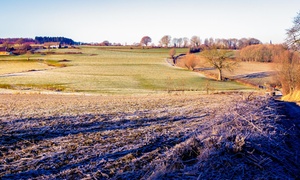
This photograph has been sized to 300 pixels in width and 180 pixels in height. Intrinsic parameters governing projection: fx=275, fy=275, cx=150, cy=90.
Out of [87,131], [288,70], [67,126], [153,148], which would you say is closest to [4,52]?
[288,70]

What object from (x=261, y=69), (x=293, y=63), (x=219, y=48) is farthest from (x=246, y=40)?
(x=293, y=63)

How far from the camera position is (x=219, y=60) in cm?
6494

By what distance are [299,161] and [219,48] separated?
67138 mm

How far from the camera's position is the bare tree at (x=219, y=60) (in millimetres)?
64750

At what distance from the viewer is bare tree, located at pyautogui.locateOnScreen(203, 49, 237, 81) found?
64.8 meters

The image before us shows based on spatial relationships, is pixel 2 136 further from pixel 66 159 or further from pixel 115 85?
pixel 115 85

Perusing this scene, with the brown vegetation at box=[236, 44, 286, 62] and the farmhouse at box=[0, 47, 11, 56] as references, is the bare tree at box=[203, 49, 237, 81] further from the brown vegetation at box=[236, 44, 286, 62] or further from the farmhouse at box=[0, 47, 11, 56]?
the farmhouse at box=[0, 47, 11, 56]

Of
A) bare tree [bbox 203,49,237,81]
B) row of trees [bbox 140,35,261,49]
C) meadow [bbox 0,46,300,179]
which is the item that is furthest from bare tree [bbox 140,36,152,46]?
meadow [bbox 0,46,300,179]

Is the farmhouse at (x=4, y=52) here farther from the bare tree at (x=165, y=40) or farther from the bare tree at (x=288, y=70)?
the bare tree at (x=288, y=70)

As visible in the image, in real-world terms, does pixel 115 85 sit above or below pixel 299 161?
below

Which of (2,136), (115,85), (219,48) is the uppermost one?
(219,48)

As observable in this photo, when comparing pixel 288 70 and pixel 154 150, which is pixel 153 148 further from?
pixel 288 70

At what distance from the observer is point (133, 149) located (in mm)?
5801

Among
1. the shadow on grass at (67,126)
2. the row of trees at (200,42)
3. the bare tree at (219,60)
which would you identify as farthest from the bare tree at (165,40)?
the shadow on grass at (67,126)
